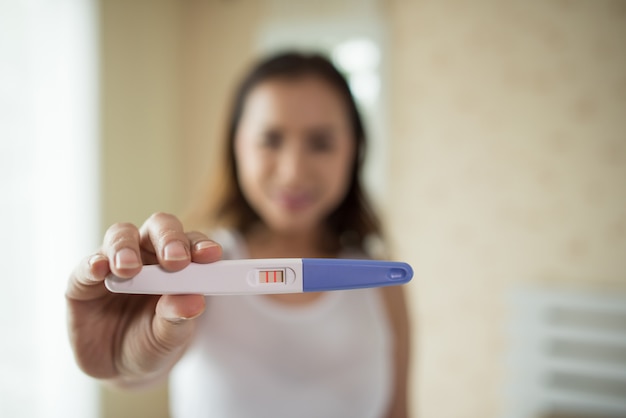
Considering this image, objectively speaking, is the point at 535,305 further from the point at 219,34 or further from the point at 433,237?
the point at 219,34

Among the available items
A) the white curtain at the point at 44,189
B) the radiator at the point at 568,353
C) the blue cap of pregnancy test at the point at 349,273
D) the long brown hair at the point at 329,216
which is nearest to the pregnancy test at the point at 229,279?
the blue cap of pregnancy test at the point at 349,273

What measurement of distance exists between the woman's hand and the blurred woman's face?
290 millimetres

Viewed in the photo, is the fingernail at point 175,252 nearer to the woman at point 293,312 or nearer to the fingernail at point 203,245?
the fingernail at point 203,245

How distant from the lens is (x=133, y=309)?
1.01 feet

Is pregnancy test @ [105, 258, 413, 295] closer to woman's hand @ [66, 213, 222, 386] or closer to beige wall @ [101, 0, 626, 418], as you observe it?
woman's hand @ [66, 213, 222, 386]

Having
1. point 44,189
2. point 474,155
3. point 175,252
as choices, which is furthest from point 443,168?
point 175,252

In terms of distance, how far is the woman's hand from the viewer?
0.23 meters

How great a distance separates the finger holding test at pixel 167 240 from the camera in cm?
22

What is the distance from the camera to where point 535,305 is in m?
1.29

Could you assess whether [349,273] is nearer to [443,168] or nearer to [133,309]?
[133,309]

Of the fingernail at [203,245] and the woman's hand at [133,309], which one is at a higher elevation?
the fingernail at [203,245]

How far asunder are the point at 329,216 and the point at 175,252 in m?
0.55

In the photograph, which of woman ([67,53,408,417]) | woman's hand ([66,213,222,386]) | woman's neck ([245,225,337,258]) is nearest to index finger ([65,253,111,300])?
woman's hand ([66,213,222,386])

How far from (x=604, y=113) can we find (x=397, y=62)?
675mm
